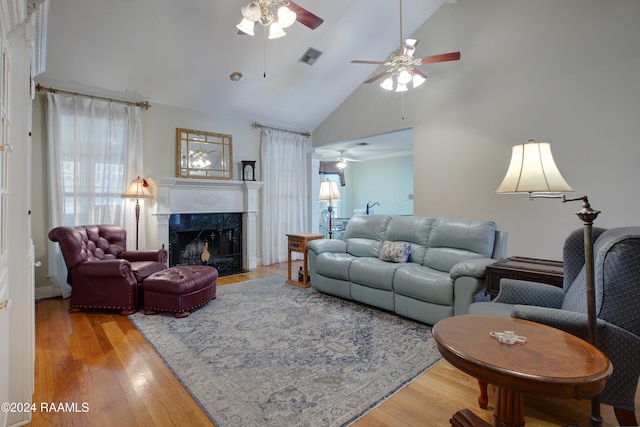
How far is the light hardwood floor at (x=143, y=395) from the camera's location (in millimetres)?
1686

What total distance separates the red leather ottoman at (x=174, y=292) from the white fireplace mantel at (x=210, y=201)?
4.72 ft

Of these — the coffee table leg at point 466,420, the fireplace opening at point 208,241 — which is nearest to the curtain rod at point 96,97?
the fireplace opening at point 208,241

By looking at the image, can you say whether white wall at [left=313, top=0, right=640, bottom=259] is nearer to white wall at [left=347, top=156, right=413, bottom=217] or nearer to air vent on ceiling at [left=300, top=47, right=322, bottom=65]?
air vent on ceiling at [left=300, top=47, right=322, bottom=65]

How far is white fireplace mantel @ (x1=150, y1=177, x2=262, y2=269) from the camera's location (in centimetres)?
459

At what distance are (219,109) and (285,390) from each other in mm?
4616

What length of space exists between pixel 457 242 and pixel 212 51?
3.93 metres

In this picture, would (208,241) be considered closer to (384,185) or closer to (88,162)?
(88,162)

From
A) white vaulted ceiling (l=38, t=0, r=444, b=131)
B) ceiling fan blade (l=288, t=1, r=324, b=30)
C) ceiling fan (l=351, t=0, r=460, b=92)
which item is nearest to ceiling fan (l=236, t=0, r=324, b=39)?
ceiling fan blade (l=288, t=1, r=324, b=30)

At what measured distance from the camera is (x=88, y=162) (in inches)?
161

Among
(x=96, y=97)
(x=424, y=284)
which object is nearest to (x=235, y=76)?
(x=96, y=97)

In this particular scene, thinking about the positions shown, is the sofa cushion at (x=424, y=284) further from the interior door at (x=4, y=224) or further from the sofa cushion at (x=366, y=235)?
the interior door at (x=4, y=224)

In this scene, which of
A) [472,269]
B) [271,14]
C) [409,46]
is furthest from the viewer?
[409,46]

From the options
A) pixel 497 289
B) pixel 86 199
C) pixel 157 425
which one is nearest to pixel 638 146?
pixel 497 289

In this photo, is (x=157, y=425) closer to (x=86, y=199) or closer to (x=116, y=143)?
(x=86, y=199)
